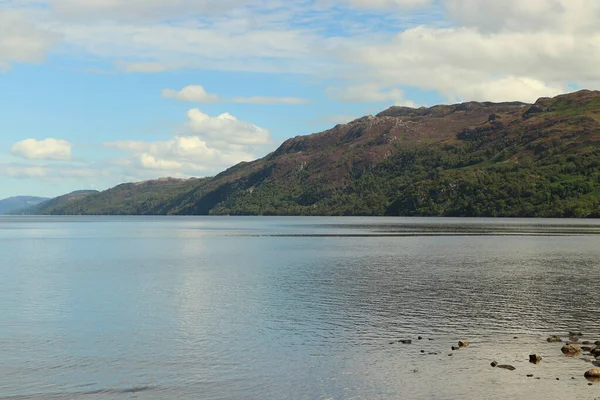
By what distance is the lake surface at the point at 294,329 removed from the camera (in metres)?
36.8

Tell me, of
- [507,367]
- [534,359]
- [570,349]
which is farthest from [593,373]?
[570,349]

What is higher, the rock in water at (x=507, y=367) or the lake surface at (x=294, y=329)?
the lake surface at (x=294, y=329)

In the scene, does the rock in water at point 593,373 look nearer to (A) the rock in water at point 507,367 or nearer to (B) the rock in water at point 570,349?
(A) the rock in water at point 507,367

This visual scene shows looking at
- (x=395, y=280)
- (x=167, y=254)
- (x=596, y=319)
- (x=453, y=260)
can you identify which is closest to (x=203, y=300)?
(x=395, y=280)

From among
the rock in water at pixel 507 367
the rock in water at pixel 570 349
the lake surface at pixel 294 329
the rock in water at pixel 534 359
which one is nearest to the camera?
the lake surface at pixel 294 329

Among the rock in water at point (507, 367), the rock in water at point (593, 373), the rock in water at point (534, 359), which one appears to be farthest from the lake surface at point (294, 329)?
the rock in water at point (534, 359)

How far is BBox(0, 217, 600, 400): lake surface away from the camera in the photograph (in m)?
36.8

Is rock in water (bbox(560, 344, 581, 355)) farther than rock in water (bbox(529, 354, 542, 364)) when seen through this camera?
Yes

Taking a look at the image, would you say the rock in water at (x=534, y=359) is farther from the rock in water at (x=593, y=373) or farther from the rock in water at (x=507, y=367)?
the rock in water at (x=593, y=373)

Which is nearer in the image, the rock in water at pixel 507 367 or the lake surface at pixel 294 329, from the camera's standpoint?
A: the lake surface at pixel 294 329

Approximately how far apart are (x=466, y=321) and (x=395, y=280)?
30.3 m

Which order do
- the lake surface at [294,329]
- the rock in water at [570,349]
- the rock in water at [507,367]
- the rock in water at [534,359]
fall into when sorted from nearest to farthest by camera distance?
the lake surface at [294,329] → the rock in water at [507,367] → the rock in water at [534,359] → the rock in water at [570,349]

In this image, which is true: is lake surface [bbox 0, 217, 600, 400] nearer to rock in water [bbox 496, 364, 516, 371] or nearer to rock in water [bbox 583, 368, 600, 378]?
rock in water [bbox 583, 368, 600, 378]

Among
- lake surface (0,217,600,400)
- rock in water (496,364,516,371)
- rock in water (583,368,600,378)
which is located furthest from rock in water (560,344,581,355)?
rock in water (496,364,516,371)
